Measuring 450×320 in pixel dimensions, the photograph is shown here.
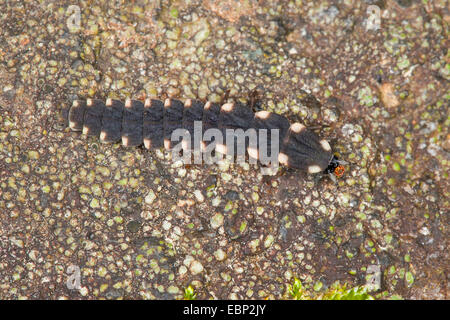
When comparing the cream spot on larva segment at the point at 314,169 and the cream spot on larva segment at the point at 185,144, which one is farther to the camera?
the cream spot on larva segment at the point at 185,144

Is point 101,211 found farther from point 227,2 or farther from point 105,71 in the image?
point 227,2

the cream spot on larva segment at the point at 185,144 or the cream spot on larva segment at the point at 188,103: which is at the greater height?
the cream spot on larva segment at the point at 188,103

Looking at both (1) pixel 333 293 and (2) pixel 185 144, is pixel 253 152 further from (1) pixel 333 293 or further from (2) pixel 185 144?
(1) pixel 333 293

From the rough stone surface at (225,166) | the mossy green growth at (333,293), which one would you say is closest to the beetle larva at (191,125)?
the rough stone surface at (225,166)

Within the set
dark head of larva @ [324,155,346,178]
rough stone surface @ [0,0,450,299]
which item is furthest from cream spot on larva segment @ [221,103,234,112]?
dark head of larva @ [324,155,346,178]

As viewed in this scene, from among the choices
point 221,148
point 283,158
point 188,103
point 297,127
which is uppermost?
point 188,103

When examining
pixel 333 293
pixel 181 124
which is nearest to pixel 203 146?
pixel 181 124

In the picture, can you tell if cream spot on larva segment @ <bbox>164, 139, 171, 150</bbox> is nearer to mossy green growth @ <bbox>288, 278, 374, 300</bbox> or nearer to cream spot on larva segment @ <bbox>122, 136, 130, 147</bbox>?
cream spot on larva segment @ <bbox>122, 136, 130, 147</bbox>

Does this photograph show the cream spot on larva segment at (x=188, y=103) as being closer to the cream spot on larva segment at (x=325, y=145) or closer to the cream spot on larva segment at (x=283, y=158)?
the cream spot on larva segment at (x=283, y=158)
